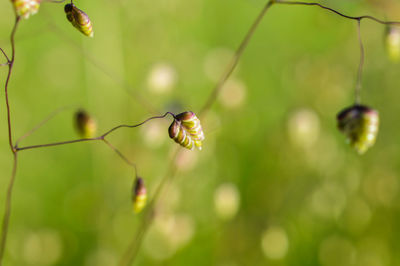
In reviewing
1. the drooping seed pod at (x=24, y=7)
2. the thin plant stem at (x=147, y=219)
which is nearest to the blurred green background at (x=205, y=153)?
the thin plant stem at (x=147, y=219)

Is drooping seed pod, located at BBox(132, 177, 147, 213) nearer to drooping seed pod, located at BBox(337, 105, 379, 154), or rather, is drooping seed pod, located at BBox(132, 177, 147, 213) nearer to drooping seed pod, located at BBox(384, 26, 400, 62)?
drooping seed pod, located at BBox(337, 105, 379, 154)

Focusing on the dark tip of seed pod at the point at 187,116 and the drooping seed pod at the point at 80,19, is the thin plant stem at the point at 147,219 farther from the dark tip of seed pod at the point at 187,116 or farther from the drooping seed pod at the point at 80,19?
the drooping seed pod at the point at 80,19

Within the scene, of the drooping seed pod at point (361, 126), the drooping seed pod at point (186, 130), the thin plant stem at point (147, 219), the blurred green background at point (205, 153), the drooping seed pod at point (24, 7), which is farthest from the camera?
the blurred green background at point (205, 153)

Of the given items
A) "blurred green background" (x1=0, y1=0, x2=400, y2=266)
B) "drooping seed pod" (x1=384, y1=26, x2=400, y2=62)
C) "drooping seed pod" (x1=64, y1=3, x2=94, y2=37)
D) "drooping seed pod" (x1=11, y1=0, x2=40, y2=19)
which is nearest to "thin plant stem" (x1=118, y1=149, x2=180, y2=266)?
"blurred green background" (x1=0, y1=0, x2=400, y2=266)

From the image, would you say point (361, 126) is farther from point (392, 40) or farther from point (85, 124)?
point (85, 124)

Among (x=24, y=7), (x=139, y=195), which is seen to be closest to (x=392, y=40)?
(x=139, y=195)
